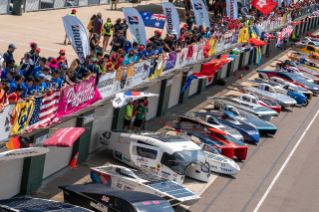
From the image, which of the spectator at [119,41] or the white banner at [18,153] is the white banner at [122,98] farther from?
the white banner at [18,153]

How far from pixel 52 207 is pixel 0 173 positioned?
2772mm

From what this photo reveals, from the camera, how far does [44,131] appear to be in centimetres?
1442

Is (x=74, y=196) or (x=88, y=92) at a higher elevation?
(x=88, y=92)

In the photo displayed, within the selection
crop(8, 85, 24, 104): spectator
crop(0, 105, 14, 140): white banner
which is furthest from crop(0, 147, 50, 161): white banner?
crop(8, 85, 24, 104): spectator

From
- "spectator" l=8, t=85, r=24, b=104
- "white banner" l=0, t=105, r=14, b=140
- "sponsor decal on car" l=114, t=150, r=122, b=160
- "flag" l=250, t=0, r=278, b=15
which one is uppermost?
"flag" l=250, t=0, r=278, b=15

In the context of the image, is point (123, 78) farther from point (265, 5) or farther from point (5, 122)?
point (265, 5)

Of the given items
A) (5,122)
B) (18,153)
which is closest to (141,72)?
(5,122)

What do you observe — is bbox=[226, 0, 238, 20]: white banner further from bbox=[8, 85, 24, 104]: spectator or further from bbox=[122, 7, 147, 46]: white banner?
bbox=[8, 85, 24, 104]: spectator

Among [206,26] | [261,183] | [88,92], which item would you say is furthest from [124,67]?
[206,26]

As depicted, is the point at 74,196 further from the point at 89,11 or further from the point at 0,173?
the point at 89,11

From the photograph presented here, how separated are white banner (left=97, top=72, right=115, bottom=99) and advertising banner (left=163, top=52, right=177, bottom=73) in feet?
15.9

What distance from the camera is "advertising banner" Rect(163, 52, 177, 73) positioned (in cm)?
2206

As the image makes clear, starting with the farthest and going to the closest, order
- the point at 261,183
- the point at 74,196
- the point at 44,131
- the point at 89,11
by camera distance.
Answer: the point at 89,11 < the point at 261,183 < the point at 44,131 < the point at 74,196

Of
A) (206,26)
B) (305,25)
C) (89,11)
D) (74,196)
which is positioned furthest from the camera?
(305,25)
